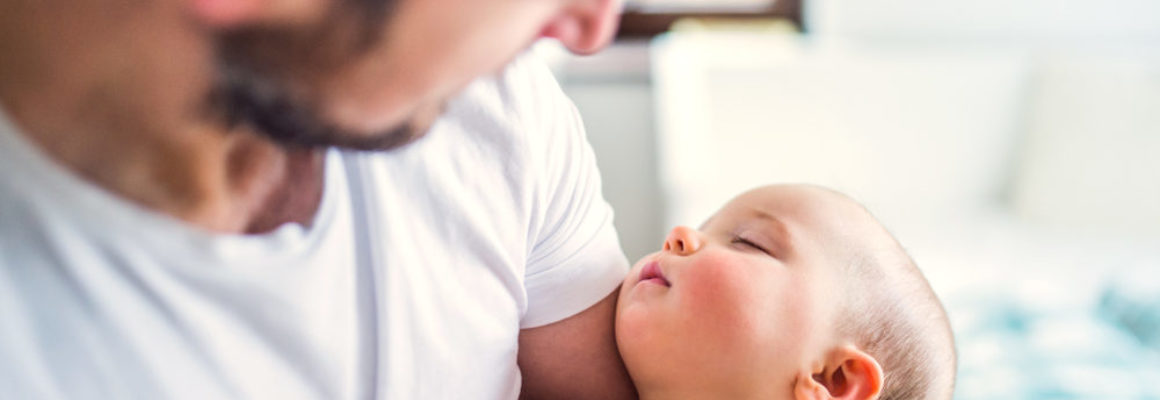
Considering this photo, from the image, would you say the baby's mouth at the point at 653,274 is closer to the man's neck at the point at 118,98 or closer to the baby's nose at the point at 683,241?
the baby's nose at the point at 683,241

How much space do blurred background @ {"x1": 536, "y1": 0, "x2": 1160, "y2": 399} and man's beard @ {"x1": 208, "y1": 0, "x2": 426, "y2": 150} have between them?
1614mm

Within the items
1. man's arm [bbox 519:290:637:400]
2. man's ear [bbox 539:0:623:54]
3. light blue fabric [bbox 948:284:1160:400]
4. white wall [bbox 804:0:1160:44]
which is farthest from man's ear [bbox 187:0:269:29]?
white wall [bbox 804:0:1160:44]

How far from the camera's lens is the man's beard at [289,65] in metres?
0.43

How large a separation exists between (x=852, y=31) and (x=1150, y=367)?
115 cm

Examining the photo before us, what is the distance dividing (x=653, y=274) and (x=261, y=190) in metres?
0.40

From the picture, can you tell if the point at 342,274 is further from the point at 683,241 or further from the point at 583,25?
the point at 683,241

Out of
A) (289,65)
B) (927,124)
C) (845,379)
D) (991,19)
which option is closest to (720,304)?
(845,379)

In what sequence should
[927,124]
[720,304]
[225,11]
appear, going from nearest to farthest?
[225,11]
[720,304]
[927,124]

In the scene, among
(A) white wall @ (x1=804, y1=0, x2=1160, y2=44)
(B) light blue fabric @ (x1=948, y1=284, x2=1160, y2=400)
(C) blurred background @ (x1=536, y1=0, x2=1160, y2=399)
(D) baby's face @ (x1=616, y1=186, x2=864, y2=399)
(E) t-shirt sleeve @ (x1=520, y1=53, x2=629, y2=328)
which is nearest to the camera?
(E) t-shirt sleeve @ (x1=520, y1=53, x2=629, y2=328)

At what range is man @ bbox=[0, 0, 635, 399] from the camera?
424 mm

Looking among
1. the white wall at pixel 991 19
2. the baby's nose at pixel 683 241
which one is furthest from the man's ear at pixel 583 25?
the white wall at pixel 991 19

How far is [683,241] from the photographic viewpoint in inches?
35.3

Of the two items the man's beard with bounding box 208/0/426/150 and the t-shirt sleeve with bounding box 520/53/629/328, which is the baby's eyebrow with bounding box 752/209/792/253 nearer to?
the t-shirt sleeve with bounding box 520/53/629/328

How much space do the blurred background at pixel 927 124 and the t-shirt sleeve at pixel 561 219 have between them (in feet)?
4.23
